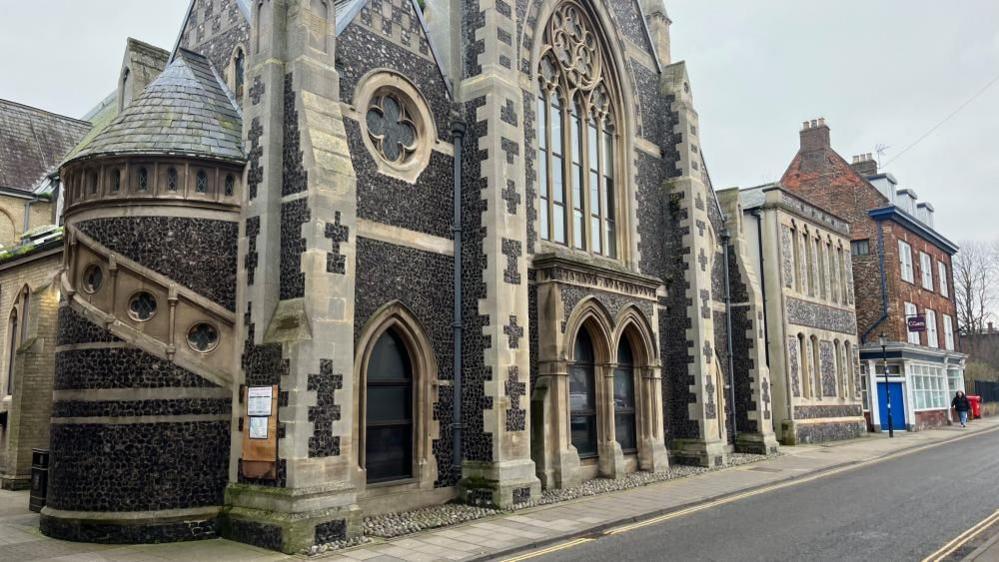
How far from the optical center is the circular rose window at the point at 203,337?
37.6ft

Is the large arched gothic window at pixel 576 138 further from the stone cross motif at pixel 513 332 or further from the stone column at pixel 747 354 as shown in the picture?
the stone column at pixel 747 354

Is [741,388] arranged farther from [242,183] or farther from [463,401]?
[242,183]

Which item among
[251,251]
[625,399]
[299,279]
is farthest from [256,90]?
[625,399]

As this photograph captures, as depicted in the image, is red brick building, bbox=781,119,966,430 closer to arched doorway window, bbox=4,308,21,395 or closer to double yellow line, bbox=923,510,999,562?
double yellow line, bbox=923,510,999,562

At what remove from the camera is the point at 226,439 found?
Result: 11.4m

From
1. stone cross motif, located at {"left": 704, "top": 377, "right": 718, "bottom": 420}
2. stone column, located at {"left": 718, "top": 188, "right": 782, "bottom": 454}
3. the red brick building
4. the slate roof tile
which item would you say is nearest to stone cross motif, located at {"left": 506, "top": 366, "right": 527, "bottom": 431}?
stone cross motif, located at {"left": 704, "top": 377, "right": 718, "bottom": 420}

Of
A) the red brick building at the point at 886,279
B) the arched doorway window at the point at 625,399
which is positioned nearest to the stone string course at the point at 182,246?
the arched doorway window at the point at 625,399

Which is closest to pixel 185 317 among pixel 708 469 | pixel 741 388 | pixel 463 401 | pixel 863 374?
pixel 463 401

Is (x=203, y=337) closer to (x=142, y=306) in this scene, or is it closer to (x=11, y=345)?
(x=142, y=306)

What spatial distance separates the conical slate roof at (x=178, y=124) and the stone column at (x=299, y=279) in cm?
57

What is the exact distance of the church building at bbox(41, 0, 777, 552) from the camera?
35.5ft

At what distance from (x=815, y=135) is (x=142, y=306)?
112ft

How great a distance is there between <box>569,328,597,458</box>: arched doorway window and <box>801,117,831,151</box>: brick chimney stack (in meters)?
25.4

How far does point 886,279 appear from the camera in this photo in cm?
3478
